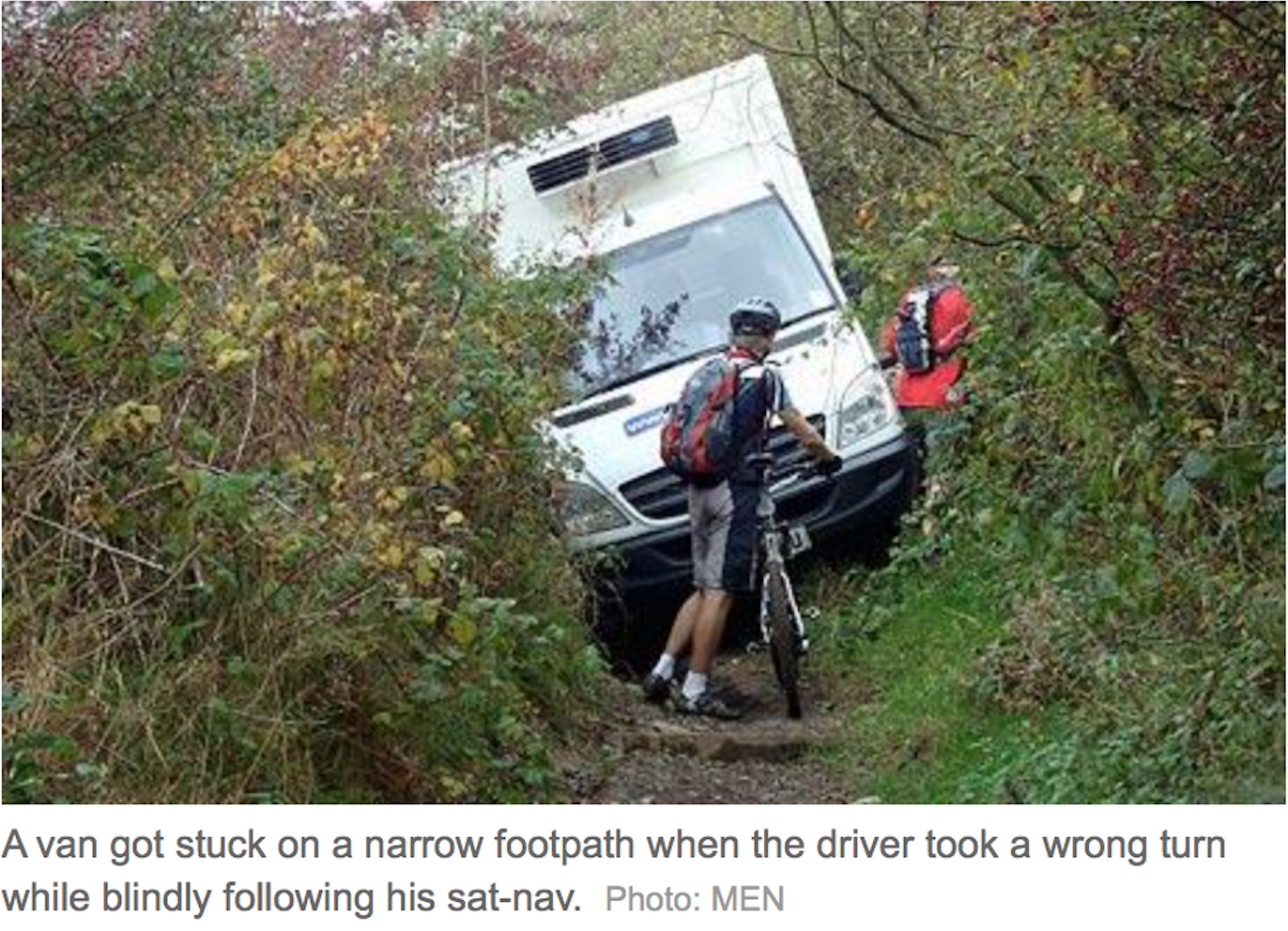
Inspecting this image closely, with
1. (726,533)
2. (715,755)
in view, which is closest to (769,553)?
(726,533)

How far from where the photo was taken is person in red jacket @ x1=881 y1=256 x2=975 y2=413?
899 cm

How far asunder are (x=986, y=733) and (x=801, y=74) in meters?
7.63

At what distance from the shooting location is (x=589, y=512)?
10.0 meters

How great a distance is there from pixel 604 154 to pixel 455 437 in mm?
4988

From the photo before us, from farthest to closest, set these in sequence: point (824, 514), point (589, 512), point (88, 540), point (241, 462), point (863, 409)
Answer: point (863, 409) < point (824, 514) < point (589, 512) < point (241, 462) < point (88, 540)

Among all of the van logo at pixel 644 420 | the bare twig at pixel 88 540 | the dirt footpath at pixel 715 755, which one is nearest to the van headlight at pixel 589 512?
the van logo at pixel 644 420

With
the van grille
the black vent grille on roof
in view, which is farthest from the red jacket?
the black vent grille on roof

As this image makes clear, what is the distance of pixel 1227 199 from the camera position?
5867mm

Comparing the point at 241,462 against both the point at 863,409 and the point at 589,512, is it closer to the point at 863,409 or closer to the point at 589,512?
the point at 589,512

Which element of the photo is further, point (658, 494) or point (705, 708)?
point (658, 494)

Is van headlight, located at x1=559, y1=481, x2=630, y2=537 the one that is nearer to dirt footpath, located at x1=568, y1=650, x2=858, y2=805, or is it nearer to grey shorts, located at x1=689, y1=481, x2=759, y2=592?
dirt footpath, located at x1=568, y1=650, x2=858, y2=805

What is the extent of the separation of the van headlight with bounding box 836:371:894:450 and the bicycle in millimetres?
1062

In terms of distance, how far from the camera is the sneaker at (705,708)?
9.04 m

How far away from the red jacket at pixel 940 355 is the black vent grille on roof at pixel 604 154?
2.06 meters
